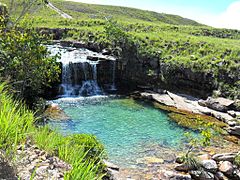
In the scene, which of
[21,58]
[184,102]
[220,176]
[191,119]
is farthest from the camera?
[184,102]

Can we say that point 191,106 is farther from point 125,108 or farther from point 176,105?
point 125,108

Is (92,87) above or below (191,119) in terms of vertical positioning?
above

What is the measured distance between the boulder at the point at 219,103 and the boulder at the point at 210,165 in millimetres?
11451

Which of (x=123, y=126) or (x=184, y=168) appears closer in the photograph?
(x=184, y=168)

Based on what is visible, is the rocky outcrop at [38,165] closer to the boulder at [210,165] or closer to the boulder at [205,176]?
the boulder at [205,176]

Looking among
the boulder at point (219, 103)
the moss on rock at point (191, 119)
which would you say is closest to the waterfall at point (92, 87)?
the moss on rock at point (191, 119)

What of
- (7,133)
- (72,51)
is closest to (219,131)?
(7,133)

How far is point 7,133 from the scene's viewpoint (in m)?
5.26

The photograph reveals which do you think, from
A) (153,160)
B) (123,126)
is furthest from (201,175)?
(123,126)

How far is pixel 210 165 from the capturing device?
14.7 meters

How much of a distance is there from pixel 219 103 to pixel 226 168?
1195 centimetres

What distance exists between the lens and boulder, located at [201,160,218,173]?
1452 cm

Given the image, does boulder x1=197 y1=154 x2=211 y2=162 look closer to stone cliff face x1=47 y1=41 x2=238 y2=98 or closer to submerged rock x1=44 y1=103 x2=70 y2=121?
submerged rock x1=44 y1=103 x2=70 y2=121

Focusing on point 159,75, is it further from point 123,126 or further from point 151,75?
point 123,126
